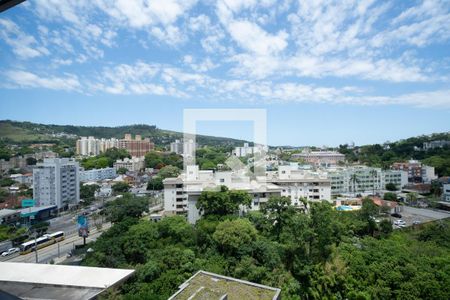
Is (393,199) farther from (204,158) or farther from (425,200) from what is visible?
(204,158)

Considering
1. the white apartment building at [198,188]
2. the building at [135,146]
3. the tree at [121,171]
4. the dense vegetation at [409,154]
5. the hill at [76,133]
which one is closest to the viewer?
the white apartment building at [198,188]

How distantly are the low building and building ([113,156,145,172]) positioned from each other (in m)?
8.72

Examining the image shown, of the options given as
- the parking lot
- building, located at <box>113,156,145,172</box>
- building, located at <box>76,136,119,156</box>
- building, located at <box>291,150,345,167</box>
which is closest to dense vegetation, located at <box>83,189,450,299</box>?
the parking lot

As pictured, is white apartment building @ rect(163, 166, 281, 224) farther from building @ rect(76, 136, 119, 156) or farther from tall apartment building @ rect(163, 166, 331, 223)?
building @ rect(76, 136, 119, 156)

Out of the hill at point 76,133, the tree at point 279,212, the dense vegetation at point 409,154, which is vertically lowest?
the tree at point 279,212

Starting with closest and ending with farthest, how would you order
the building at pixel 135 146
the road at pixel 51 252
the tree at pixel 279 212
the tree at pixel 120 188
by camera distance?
the tree at pixel 279 212
the road at pixel 51 252
the tree at pixel 120 188
the building at pixel 135 146

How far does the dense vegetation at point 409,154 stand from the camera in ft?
38.2

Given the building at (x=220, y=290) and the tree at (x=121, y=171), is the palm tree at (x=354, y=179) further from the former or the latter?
the tree at (x=121, y=171)

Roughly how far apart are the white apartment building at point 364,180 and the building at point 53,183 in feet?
33.0

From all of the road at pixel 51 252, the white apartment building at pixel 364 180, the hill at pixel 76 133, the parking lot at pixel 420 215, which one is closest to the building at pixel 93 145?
the hill at pixel 76 133

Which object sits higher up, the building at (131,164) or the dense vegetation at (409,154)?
the dense vegetation at (409,154)

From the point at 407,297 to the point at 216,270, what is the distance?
2.13 metres

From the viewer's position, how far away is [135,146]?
19.0 meters

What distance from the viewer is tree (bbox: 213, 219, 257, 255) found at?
387 centimetres
